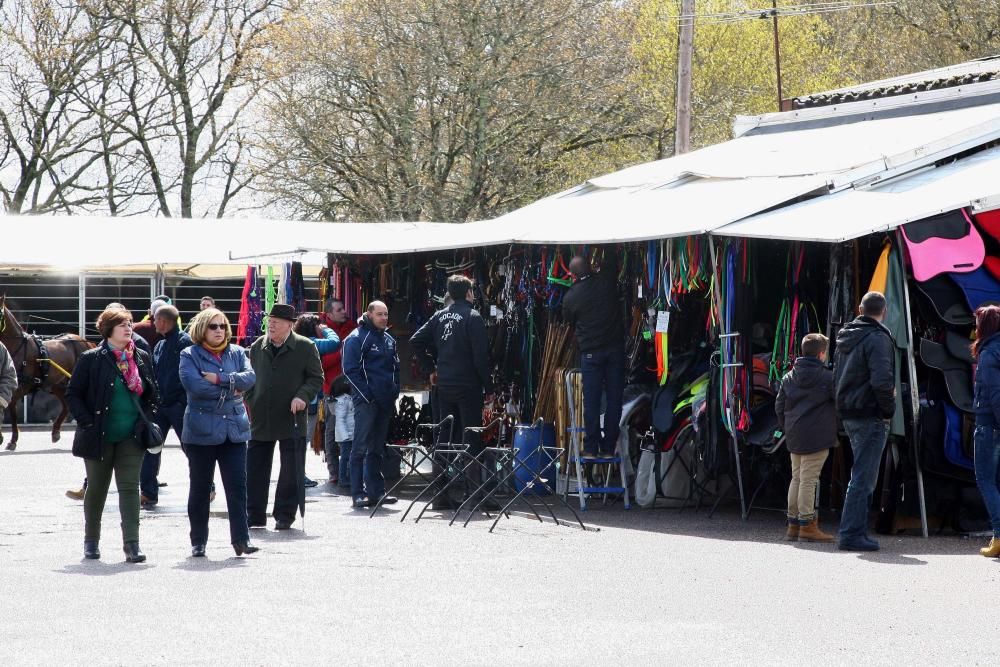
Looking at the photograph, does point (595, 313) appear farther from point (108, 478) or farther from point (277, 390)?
point (108, 478)

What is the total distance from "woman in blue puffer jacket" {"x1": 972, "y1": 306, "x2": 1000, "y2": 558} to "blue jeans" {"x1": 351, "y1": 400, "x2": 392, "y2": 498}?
200 inches

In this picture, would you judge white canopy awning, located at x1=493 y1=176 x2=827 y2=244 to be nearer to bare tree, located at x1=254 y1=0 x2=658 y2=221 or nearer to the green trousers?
the green trousers

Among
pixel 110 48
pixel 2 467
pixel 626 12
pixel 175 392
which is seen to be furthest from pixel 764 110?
pixel 175 392

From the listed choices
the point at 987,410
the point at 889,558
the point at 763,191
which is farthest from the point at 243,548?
the point at 763,191

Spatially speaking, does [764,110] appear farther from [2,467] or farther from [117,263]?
[2,467]

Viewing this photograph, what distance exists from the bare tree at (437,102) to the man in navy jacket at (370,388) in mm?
17538

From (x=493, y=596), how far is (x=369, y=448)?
Result: 4.93 m

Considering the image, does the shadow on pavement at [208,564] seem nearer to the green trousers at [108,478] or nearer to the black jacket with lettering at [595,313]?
the green trousers at [108,478]

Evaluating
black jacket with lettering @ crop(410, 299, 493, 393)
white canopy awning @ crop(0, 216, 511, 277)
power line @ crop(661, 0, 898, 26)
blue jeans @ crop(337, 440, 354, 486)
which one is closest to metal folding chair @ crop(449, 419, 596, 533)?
black jacket with lettering @ crop(410, 299, 493, 393)

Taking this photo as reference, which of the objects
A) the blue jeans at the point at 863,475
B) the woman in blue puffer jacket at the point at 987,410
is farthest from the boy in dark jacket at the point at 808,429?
the woman in blue puffer jacket at the point at 987,410

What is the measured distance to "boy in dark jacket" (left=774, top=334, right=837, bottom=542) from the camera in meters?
10.8

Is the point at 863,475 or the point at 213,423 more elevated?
the point at 213,423

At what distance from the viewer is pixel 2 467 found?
55.5 feet

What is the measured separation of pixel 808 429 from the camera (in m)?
10.8
